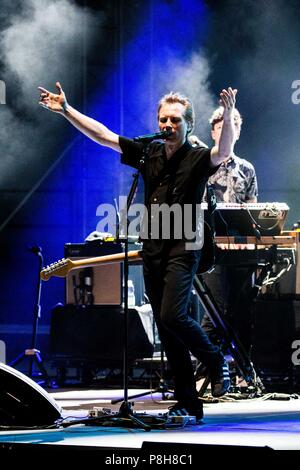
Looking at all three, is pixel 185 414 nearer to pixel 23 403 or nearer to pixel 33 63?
pixel 23 403

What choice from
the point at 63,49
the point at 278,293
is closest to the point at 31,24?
the point at 63,49

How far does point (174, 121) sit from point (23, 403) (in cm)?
177

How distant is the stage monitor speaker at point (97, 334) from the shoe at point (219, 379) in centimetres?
231

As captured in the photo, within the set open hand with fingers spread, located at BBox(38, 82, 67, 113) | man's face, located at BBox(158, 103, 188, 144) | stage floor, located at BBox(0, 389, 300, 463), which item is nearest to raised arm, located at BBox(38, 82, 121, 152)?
open hand with fingers spread, located at BBox(38, 82, 67, 113)

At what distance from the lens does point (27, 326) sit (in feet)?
38.4

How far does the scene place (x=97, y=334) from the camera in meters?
8.05

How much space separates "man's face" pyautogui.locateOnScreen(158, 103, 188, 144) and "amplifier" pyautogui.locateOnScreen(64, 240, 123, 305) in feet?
10.3

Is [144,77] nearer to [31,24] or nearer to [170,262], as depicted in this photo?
[31,24]

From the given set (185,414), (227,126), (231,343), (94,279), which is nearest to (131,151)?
(227,126)

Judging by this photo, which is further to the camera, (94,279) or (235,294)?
(94,279)

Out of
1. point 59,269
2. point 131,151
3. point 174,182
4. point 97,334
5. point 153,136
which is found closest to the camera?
point 153,136

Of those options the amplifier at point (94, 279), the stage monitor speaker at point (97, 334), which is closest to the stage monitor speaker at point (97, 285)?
the amplifier at point (94, 279)

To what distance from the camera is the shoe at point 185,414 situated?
473 cm

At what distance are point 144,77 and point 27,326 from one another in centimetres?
371
